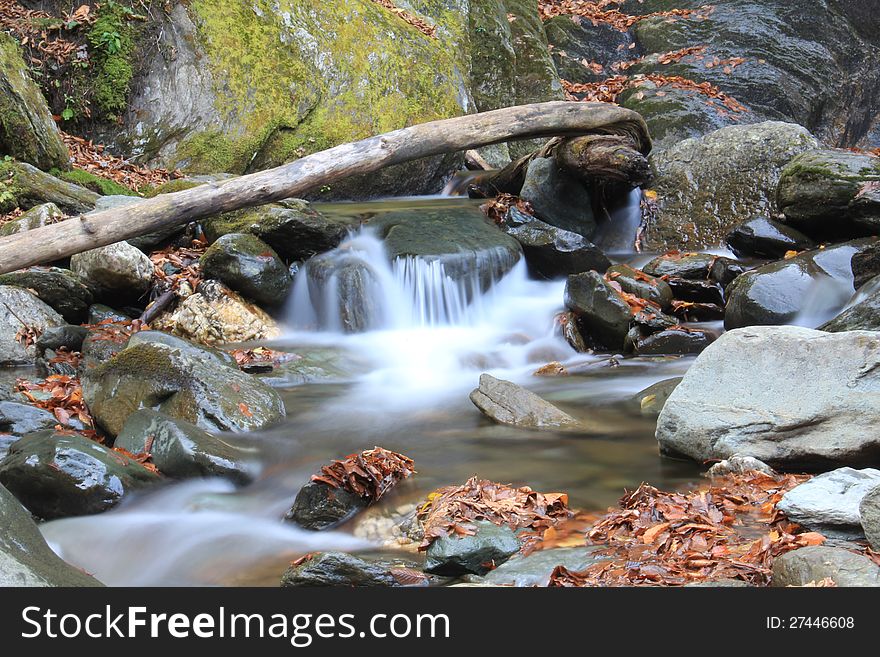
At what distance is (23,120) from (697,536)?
9.06m

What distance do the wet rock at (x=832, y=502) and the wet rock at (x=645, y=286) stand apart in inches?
175

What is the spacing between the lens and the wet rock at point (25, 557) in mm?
2660

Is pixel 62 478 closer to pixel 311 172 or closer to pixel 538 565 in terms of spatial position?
Result: pixel 538 565

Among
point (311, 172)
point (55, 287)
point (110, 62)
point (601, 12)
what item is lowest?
point (55, 287)

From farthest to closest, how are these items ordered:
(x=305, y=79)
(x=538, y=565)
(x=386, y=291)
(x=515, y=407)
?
(x=305, y=79) → (x=386, y=291) → (x=515, y=407) → (x=538, y=565)

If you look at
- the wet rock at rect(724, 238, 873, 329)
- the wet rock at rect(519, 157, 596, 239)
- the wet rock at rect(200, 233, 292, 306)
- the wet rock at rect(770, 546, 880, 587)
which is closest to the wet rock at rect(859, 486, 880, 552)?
the wet rock at rect(770, 546, 880, 587)

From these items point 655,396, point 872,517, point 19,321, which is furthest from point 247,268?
point 872,517

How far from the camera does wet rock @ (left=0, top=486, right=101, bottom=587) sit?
105 inches

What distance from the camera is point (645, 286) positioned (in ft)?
25.9

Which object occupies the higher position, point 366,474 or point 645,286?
point 645,286

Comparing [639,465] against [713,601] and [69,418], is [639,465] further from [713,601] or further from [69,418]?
[69,418]

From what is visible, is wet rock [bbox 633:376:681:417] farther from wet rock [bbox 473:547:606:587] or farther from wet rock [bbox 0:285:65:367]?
wet rock [bbox 0:285:65:367]

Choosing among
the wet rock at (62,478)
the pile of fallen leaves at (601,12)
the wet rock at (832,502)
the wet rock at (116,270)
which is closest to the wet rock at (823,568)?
the wet rock at (832,502)

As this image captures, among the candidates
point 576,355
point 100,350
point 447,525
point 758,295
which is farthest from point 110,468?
point 758,295
